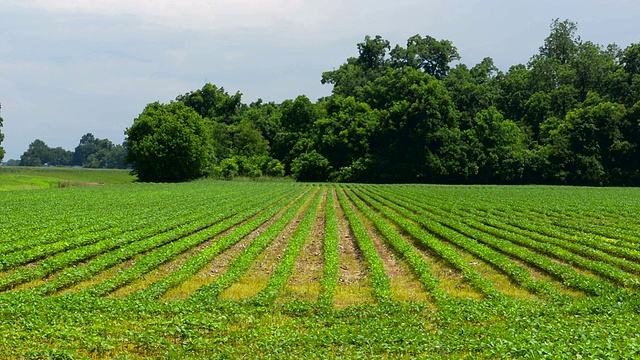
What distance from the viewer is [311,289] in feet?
41.8

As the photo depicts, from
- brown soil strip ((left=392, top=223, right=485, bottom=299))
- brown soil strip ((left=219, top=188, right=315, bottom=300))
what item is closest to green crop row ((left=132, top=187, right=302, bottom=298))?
brown soil strip ((left=219, top=188, right=315, bottom=300))

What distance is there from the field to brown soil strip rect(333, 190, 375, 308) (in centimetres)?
8

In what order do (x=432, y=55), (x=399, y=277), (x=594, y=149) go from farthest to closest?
1. (x=432, y=55)
2. (x=594, y=149)
3. (x=399, y=277)

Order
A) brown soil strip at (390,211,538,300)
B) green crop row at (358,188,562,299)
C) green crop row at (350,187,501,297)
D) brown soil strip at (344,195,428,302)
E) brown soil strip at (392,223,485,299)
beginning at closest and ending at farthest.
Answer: brown soil strip at (344,195,428,302), brown soil strip at (390,211,538,300), brown soil strip at (392,223,485,299), green crop row at (358,188,562,299), green crop row at (350,187,501,297)

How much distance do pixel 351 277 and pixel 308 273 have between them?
1410mm

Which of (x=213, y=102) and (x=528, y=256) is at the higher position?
(x=213, y=102)

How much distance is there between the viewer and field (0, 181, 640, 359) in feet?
Result: 26.3

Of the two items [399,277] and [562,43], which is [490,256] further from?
[562,43]

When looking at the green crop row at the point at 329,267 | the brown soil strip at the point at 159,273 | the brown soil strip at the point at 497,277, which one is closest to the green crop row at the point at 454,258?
the brown soil strip at the point at 497,277

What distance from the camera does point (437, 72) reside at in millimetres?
106812

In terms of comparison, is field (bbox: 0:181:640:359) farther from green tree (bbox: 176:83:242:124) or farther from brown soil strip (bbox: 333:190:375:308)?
green tree (bbox: 176:83:242:124)

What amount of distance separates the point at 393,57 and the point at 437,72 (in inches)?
561

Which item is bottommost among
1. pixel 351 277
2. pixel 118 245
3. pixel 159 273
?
pixel 351 277

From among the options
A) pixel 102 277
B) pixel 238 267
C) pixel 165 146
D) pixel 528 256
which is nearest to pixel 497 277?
pixel 528 256
